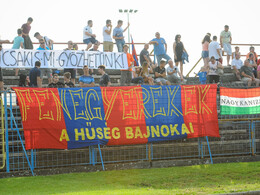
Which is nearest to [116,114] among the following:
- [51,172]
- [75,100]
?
[75,100]

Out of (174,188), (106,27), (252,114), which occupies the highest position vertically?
(106,27)

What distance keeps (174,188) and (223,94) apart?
16.8 feet

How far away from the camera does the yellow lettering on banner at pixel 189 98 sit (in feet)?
49.9

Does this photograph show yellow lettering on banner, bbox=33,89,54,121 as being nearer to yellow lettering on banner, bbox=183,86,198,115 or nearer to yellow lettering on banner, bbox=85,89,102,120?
yellow lettering on banner, bbox=85,89,102,120

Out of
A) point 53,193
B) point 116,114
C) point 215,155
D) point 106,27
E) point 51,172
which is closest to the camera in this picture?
point 53,193

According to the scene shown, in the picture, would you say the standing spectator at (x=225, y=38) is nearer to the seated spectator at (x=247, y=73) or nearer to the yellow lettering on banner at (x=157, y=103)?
the seated spectator at (x=247, y=73)

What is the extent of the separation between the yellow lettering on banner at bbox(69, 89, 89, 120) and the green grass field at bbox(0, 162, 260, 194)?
1.58 m

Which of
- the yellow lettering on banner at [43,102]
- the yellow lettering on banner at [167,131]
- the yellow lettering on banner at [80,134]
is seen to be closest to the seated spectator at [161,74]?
the yellow lettering on banner at [167,131]

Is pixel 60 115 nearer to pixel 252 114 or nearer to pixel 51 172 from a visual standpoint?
pixel 51 172

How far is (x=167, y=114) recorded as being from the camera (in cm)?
→ 1504

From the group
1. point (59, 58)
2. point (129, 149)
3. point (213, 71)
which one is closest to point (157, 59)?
point (213, 71)

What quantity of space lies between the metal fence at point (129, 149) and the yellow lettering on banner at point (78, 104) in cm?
89

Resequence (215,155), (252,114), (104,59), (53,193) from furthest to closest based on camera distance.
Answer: (104,59) → (252,114) → (215,155) → (53,193)

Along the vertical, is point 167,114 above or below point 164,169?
above
